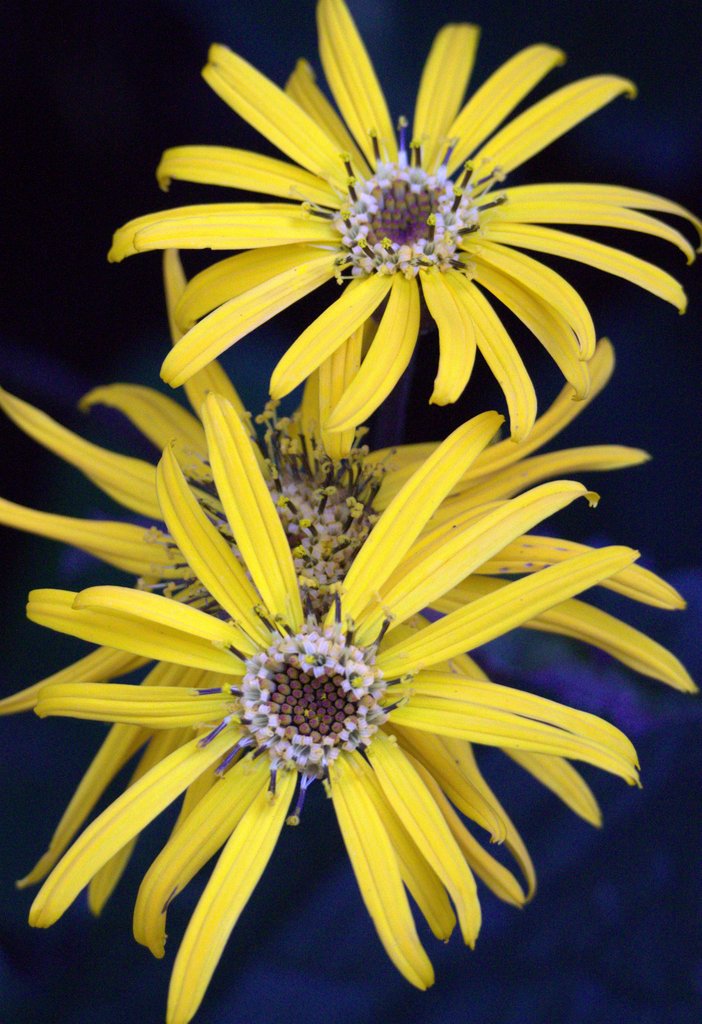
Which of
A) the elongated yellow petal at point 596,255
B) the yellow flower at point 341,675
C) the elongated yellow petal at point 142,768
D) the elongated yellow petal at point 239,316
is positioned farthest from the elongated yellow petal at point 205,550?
the elongated yellow petal at point 596,255

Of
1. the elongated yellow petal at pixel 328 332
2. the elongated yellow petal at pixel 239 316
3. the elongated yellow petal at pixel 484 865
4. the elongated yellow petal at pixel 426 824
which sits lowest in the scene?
the elongated yellow petal at pixel 484 865

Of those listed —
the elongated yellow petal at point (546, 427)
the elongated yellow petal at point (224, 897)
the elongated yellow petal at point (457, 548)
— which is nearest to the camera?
the elongated yellow petal at point (224, 897)

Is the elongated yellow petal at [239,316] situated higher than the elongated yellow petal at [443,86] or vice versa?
the elongated yellow petal at [443,86]

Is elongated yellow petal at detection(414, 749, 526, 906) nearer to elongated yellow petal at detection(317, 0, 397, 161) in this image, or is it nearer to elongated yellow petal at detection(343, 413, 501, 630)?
elongated yellow petal at detection(343, 413, 501, 630)

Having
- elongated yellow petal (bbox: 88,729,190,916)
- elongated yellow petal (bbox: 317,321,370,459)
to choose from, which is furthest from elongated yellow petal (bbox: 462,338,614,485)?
elongated yellow petal (bbox: 88,729,190,916)

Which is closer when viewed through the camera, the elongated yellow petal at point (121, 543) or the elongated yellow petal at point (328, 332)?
the elongated yellow petal at point (328, 332)

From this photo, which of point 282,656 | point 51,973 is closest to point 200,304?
point 282,656

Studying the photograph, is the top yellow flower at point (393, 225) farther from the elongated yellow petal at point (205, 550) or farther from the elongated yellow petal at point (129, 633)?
the elongated yellow petal at point (129, 633)
